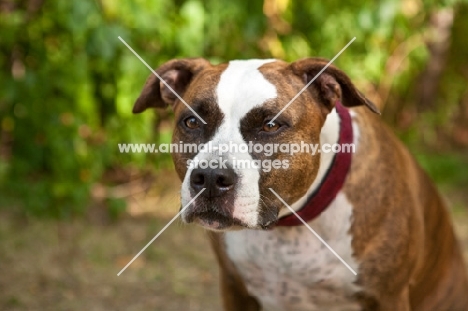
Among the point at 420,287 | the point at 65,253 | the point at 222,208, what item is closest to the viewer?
the point at 222,208

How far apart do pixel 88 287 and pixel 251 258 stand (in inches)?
59.3

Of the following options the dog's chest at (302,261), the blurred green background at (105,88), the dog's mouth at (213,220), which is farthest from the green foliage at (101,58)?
the dog's mouth at (213,220)

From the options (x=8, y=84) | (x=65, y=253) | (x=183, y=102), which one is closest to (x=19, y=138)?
(x=8, y=84)

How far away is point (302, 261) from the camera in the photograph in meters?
2.92

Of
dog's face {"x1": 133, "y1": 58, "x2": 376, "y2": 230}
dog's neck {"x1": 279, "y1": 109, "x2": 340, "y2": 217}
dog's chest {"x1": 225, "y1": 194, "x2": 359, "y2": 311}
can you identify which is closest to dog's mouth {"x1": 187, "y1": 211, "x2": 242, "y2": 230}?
dog's face {"x1": 133, "y1": 58, "x2": 376, "y2": 230}

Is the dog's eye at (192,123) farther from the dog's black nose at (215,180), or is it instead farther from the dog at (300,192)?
the dog's black nose at (215,180)

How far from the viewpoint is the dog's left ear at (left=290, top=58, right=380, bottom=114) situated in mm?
2746

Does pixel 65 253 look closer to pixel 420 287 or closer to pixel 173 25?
pixel 173 25

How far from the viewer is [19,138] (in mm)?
4934

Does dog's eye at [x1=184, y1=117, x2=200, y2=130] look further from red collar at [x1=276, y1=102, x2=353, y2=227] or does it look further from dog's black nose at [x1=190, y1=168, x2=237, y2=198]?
red collar at [x1=276, y1=102, x2=353, y2=227]

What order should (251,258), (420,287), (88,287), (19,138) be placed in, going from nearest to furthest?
1. (251,258)
2. (420,287)
3. (88,287)
4. (19,138)

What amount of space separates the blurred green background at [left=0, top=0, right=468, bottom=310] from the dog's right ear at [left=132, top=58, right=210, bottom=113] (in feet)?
4.08

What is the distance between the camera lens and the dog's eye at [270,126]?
2613mm
